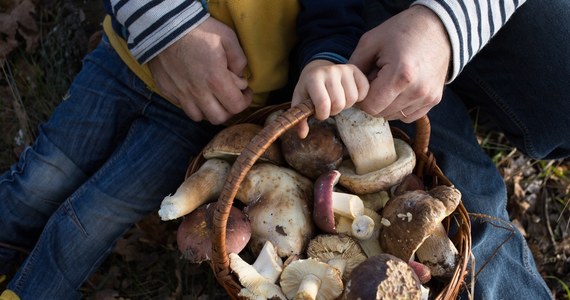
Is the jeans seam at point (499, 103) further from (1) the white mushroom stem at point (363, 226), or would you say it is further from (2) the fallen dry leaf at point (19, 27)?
(2) the fallen dry leaf at point (19, 27)

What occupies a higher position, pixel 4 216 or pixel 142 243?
pixel 4 216

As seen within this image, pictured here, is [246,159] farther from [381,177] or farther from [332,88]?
[381,177]

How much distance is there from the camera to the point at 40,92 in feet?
9.29

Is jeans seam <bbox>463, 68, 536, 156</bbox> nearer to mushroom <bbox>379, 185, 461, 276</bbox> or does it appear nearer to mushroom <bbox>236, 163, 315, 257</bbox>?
mushroom <bbox>379, 185, 461, 276</bbox>

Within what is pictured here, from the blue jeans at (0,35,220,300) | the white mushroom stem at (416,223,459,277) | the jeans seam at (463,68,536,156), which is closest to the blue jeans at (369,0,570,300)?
the jeans seam at (463,68,536,156)

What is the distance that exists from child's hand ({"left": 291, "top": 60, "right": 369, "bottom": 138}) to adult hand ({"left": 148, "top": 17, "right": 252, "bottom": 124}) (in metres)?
0.33

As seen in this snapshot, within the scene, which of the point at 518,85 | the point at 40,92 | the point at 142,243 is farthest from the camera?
the point at 40,92

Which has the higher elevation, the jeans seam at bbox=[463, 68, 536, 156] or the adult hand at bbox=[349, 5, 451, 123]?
the adult hand at bbox=[349, 5, 451, 123]

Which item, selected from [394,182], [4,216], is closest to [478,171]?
[394,182]

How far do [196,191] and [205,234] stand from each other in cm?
14

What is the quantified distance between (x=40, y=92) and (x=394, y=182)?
6.69ft

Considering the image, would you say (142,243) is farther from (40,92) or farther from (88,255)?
(40,92)

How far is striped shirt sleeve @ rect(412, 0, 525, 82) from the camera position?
1535mm

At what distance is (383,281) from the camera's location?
1.40 meters
